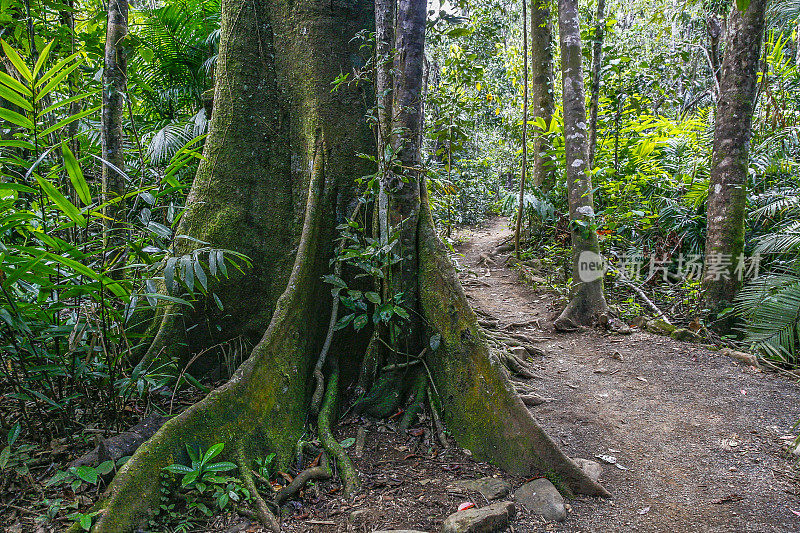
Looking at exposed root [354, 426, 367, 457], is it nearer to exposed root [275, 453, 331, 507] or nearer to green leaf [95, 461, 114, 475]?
exposed root [275, 453, 331, 507]

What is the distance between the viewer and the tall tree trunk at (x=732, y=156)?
507cm

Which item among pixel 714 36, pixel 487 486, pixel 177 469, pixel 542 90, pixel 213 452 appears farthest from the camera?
pixel 542 90

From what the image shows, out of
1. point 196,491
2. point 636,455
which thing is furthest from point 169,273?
point 636,455

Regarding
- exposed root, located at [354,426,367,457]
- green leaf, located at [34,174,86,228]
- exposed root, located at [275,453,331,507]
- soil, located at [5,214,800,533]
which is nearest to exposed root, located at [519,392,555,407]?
soil, located at [5,214,800,533]

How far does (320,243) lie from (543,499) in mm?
2176

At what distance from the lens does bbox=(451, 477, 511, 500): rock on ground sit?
8.54 feet

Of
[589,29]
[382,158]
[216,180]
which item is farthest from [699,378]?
[589,29]

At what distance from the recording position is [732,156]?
17.2 ft

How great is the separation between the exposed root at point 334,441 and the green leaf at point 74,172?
183cm

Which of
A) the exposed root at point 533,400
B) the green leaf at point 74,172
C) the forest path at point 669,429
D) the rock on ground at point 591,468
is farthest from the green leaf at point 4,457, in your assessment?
the exposed root at point 533,400

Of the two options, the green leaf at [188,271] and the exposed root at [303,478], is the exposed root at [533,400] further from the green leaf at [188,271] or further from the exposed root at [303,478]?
the green leaf at [188,271]

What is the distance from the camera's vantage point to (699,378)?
429cm

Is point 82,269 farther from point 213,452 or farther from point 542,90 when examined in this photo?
point 542,90

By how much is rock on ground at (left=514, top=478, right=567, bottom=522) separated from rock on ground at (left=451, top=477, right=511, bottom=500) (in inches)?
3.0
